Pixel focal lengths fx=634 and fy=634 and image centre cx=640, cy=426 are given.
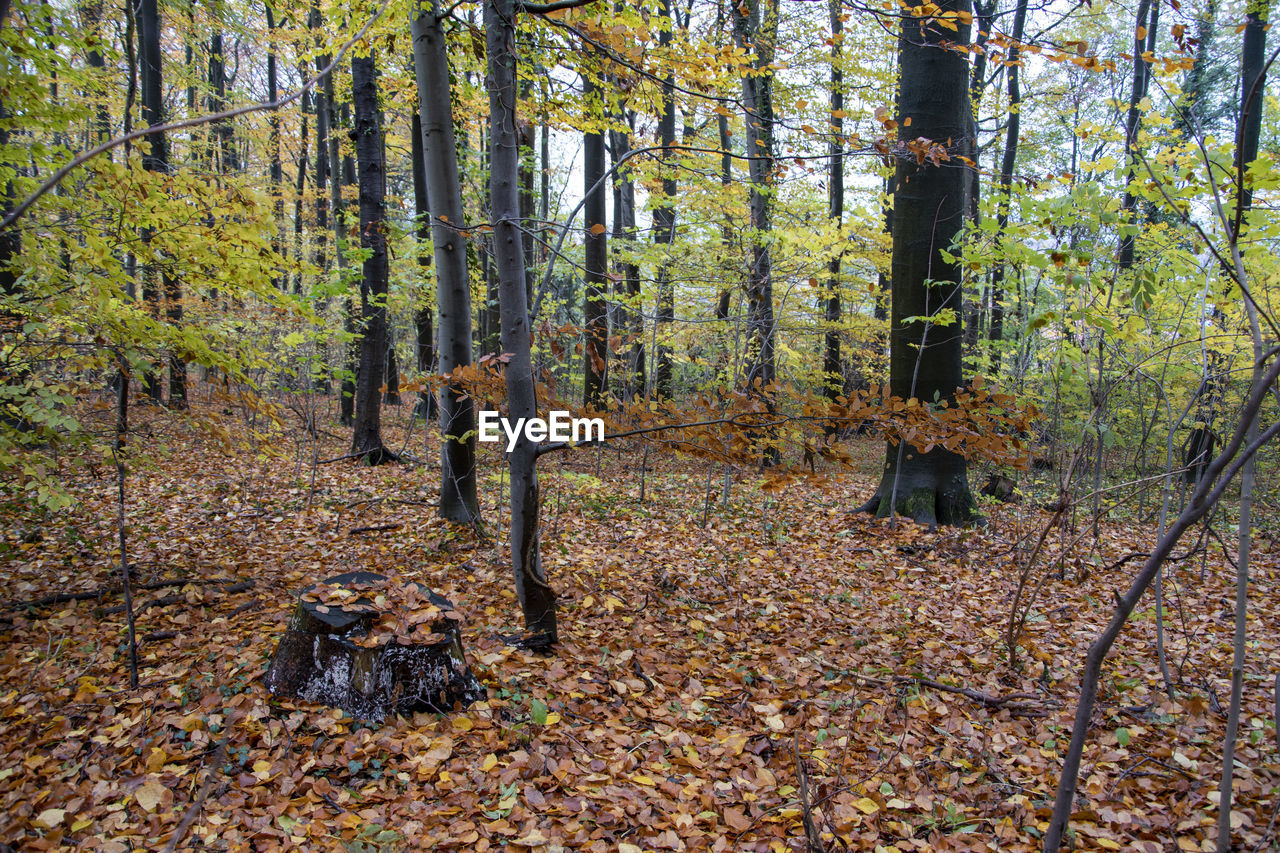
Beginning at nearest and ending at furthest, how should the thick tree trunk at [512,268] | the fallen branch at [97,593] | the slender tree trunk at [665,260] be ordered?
the thick tree trunk at [512,268] → the fallen branch at [97,593] → the slender tree trunk at [665,260]

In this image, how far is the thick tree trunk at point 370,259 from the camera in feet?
22.1

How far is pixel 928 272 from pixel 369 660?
237 inches

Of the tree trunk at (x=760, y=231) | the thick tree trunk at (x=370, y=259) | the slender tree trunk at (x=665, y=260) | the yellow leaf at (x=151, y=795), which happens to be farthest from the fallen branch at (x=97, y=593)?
the tree trunk at (x=760, y=231)

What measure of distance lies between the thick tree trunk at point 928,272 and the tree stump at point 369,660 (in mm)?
4897

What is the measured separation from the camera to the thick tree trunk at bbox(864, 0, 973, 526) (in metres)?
6.28

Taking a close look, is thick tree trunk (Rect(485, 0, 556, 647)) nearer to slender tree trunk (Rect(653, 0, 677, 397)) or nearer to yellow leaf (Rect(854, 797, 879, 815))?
yellow leaf (Rect(854, 797, 879, 815))

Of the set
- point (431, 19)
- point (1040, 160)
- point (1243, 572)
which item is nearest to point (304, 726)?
point (1243, 572)

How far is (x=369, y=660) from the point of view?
3.04 meters

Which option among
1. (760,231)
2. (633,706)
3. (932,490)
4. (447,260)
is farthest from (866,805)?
(760,231)

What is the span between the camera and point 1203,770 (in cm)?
277

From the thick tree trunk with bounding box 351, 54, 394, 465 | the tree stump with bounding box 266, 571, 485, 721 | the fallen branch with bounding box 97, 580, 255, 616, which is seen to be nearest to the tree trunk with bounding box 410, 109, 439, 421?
the thick tree trunk with bounding box 351, 54, 394, 465

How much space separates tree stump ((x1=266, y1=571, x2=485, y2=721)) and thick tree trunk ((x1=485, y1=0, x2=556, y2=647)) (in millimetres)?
588

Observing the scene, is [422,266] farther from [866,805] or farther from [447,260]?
[866,805]

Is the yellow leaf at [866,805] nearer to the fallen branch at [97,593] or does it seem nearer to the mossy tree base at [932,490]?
the fallen branch at [97,593]
